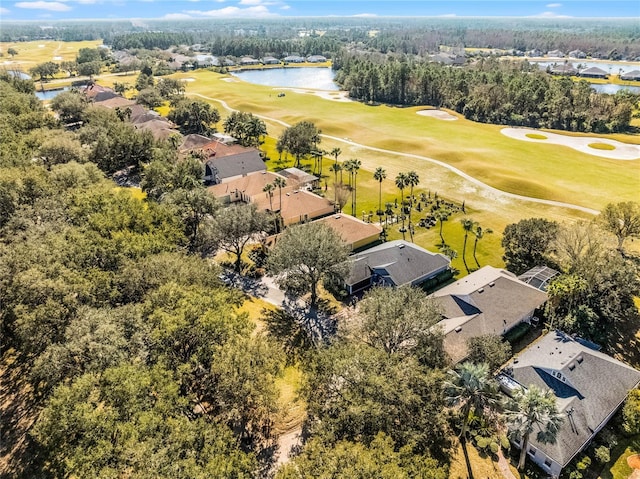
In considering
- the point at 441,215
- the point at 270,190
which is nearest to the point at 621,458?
the point at 441,215

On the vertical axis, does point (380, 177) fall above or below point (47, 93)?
above

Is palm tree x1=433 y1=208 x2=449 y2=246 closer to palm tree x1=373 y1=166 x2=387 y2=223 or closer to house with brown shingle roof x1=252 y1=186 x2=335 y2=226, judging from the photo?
palm tree x1=373 y1=166 x2=387 y2=223

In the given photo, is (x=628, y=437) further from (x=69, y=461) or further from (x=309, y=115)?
(x=309, y=115)

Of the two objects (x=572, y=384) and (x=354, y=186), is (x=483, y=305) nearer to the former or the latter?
(x=572, y=384)

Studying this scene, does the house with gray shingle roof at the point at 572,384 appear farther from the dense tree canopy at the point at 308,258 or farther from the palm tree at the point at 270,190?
the palm tree at the point at 270,190

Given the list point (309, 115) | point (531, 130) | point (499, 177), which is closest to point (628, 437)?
point (499, 177)

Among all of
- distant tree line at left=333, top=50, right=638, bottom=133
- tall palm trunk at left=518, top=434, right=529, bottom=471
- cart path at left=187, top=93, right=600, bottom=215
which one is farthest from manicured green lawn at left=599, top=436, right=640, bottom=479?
distant tree line at left=333, top=50, right=638, bottom=133
